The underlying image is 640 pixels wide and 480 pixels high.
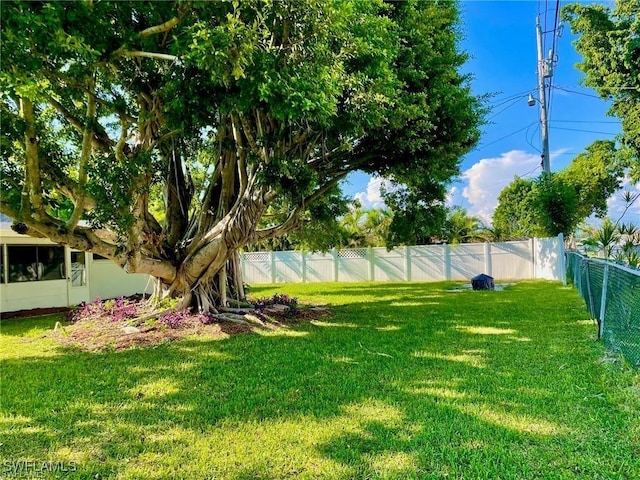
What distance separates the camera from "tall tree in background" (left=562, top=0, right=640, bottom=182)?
14648mm

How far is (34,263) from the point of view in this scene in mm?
10586

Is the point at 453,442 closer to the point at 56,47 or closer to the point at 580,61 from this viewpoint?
the point at 56,47

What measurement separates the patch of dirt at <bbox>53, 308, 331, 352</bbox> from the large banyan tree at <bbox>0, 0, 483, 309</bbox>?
0.95 m

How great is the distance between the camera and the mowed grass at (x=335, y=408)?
2.45 m

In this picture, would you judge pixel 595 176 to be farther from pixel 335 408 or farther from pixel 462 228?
pixel 335 408

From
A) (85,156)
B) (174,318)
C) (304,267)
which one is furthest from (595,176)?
(85,156)

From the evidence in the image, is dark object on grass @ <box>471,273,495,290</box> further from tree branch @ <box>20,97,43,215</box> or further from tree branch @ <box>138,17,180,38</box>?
tree branch @ <box>20,97,43,215</box>

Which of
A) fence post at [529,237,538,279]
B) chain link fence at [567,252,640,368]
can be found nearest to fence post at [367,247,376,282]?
fence post at [529,237,538,279]

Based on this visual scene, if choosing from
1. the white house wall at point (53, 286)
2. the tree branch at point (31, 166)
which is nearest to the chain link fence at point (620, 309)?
the tree branch at point (31, 166)

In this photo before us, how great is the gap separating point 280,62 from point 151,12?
56.2 inches

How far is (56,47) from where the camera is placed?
3.43 meters

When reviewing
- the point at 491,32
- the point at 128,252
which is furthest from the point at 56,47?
the point at 491,32

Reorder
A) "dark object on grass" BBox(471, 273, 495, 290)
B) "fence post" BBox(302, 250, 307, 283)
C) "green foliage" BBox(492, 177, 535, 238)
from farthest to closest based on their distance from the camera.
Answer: "green foliage" BBox(492, 177, 535, 238) < "fence post" BBox(302, 250, 307, 283) < "dark object on grass" BBox(471, 273, 495, 290)

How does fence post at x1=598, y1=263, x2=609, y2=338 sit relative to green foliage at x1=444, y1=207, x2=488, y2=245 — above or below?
below
